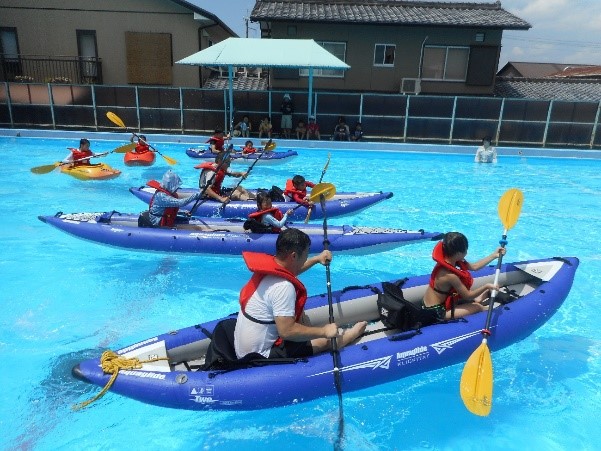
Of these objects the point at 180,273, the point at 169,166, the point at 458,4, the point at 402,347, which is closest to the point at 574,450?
the point at 402,347

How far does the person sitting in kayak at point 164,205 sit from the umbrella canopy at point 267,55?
874 centimetres

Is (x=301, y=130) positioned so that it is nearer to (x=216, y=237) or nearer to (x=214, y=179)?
(x=214, y=179)

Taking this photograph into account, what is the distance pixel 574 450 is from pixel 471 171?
11039mm

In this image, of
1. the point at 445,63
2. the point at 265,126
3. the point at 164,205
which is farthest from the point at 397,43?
the point at 164,205

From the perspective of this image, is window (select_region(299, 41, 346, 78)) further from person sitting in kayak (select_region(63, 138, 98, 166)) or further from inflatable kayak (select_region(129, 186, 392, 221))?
inflatable kayak (select_region(129, 186, 392, 221))

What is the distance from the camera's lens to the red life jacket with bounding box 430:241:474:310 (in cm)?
397

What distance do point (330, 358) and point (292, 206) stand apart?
4.40 m

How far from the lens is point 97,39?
18.3 metres

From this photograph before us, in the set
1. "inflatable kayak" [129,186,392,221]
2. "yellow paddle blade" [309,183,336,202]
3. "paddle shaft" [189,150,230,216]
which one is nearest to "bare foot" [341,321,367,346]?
"yellow paddle blade" [309,183,336,202]

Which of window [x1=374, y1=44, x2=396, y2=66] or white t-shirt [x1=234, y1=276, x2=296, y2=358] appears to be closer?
white t-shirt [x1=234, y1=276, x2=296, y2=358]

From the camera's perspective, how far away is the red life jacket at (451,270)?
156 inches

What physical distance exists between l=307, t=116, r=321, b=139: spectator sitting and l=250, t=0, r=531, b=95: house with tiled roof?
95.7 inches

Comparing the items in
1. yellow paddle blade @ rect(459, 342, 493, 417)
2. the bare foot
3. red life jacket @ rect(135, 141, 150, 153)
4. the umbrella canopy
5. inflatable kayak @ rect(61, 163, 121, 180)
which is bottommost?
yellow paddle blade @ rect(459, 342, 493, 417)

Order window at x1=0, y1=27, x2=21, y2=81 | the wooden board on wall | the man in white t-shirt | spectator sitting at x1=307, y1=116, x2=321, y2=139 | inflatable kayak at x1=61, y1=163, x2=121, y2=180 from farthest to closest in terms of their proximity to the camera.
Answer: window at x1=0, y1=27, x2=21, y2=81 < the wooden board on wall < spectator sitting at x1=307, y1=116, x2=321, y2=139 < the man in white t-shirt < inflatable kayak at x1=61, y1=163, x2=121, y2=180
